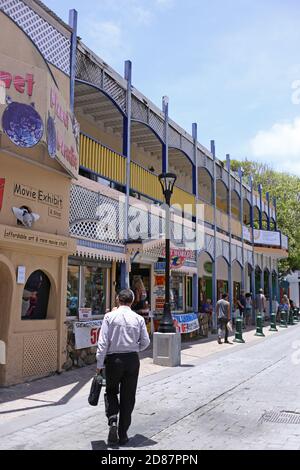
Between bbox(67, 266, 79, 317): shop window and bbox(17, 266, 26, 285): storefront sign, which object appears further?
bbox(67, 266, 79, 317): shop window

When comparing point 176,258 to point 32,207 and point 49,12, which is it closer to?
point 32,207

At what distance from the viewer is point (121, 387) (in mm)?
5289

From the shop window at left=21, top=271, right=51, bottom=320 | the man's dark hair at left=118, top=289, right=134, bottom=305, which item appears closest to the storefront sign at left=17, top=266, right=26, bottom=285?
the shop window at left=21, top=271, right=51, bottom=320

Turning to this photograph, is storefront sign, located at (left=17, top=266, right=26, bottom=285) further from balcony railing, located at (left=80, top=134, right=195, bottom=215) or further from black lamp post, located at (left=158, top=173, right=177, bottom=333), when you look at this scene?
black lamp post, located at (left=158, top=173, right=177, bottom=333)

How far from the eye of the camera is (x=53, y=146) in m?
8.67

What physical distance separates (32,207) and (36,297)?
1.90 meters

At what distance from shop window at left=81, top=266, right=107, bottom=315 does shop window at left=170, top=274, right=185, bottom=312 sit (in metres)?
5.67

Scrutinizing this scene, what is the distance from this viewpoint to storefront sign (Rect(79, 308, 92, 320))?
39.2ft

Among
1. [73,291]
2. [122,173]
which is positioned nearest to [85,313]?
[73,291]

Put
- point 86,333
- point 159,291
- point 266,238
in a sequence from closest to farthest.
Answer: point 86,333, point 159,291, point 266,238

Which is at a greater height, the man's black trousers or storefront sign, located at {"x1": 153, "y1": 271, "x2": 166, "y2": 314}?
storefront sign, located at {"x1": 153, "y1": 271, "x2": 166, "y2": 314}

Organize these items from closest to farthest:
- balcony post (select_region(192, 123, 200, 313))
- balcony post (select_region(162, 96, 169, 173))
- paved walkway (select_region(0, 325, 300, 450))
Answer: paved walkway (select_region(0, 325, 300, 450)) < balcony post (select_region(162, 96, 169, 173)) < balcony post (select_region(192, 123, 200, 313))

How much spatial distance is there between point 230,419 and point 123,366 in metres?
2.12

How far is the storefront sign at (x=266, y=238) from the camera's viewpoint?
2728 centimetres
